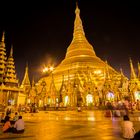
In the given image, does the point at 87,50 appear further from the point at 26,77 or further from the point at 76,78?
the point at 26,77

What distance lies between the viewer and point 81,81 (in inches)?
1396

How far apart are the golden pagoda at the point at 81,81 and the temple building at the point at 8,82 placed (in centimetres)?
655

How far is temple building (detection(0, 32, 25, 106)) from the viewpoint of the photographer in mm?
33263

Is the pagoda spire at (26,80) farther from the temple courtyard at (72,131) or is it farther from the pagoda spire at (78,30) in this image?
the temple courtyard at (72,131)

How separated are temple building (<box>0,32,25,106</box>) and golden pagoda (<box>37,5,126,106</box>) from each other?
6552 millimetres

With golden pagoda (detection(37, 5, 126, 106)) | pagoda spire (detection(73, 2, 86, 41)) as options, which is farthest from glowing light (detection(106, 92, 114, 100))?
pagoda spire (detection(73, 2, 86, 41))

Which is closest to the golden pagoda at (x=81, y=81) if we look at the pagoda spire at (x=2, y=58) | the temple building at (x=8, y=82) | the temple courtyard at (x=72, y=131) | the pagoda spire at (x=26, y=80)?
the temple building at (x=8, y=82)

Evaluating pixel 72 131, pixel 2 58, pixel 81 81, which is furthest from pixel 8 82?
pixel 72 131

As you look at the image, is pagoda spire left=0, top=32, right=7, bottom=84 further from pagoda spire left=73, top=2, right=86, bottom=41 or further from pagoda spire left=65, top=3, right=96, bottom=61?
pagoda spire left=73, top=2, right=86, bottom=41

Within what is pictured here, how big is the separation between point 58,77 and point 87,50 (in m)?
13.4

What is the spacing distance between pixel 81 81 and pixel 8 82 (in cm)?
1600

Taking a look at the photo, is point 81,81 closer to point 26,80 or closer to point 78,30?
point 78,30

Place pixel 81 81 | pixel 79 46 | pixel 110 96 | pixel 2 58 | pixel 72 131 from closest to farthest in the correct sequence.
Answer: pixel 72 131, pixel 110 96, pixel 81 81, pixel 2 58, pixel 79 46

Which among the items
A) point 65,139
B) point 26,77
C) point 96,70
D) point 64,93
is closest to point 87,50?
point 96,70
